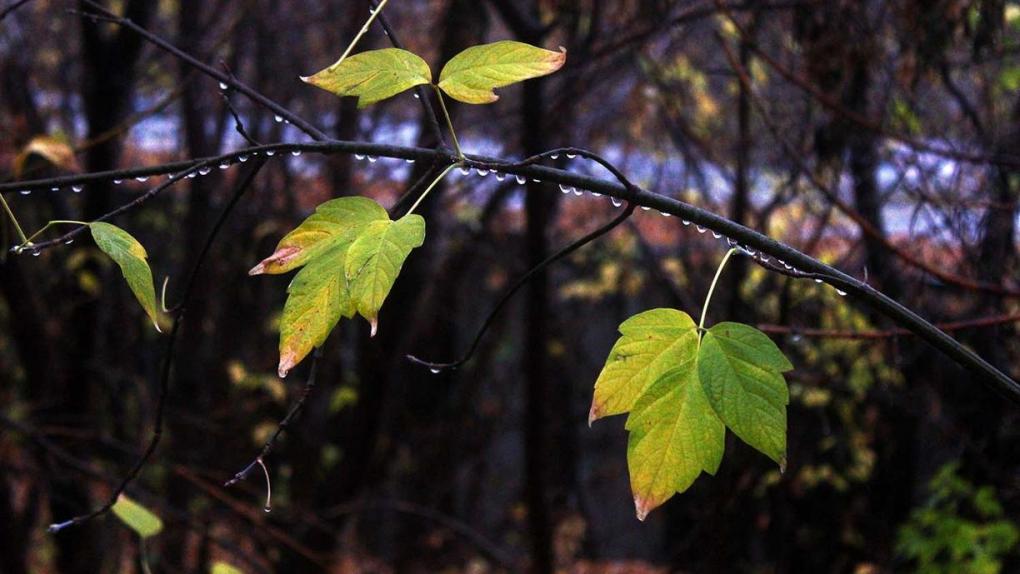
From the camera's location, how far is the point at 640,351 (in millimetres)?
1024

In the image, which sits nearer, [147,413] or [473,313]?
[147,413]

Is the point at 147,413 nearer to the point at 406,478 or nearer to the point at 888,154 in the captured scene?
→ the point at 406,478

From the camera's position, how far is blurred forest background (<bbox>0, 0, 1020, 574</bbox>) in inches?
135

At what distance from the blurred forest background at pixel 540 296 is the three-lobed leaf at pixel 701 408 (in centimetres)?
104

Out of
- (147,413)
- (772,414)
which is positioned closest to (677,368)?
(772,414)

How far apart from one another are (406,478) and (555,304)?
1.84 metres

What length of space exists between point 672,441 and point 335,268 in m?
0.38

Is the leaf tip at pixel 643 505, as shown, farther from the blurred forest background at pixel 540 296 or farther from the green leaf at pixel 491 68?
the blurred forest background at pixel 540 296

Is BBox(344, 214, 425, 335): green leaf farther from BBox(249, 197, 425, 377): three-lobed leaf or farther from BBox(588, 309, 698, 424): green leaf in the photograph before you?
BBox(588, 309, 698, 424): green leaf

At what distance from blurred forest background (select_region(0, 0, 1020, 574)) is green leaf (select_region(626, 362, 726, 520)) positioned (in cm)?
106

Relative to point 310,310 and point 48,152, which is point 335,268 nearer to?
point 310,310

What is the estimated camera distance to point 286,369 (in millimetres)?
1033

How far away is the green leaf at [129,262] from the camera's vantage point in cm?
105

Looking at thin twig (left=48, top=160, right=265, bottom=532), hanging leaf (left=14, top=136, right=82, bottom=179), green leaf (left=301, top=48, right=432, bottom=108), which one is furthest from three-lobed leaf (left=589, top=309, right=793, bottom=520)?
hanging leaf (left=14, top=136, right=82, bottom=179)
